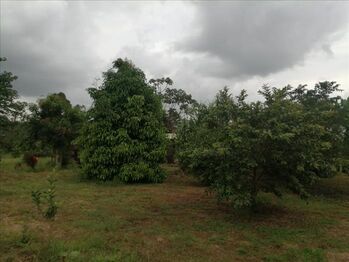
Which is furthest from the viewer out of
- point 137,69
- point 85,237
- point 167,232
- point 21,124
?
point 21,124

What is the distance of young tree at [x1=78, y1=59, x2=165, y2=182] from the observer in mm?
16250

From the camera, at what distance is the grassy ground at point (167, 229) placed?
691cm

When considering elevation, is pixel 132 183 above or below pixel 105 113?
below

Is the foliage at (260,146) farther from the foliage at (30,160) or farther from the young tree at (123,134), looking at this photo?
the foliage at (30,160)

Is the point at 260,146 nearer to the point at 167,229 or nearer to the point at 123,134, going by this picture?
the point at 167,229

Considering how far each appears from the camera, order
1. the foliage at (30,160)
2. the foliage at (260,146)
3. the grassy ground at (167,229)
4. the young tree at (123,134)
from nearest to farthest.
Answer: the grassy ground at (167,229)
the foliage at (260,146)
the young tree at (123,134)
the foliage at (30,160)

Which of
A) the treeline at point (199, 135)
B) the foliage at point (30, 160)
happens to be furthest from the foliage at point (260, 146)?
the foliage at point (30, 160)

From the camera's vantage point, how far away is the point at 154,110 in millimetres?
17438

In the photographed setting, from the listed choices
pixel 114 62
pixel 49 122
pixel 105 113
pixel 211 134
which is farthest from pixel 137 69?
pixel 211 134

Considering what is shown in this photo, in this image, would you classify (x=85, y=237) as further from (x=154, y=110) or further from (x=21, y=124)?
(x=21, y=124)

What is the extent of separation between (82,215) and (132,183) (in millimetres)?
6677

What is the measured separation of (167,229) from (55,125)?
1491cm

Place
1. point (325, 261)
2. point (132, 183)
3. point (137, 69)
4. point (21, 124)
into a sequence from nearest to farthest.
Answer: point (325, 261), point (132, 183), point (137, 69), point (21, 124)

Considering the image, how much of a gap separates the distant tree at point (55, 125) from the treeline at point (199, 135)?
55 mm
